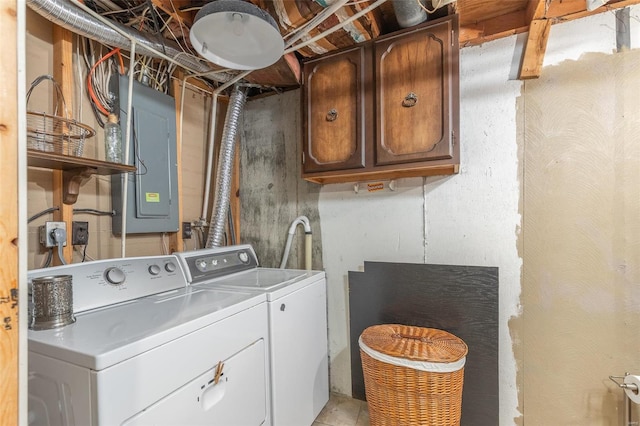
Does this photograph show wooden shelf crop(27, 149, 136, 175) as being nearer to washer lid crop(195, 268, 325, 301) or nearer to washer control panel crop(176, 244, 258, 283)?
washer control panel crop(176, 244, 258, 283)

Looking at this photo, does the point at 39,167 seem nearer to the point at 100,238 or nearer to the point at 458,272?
the point at 100,238

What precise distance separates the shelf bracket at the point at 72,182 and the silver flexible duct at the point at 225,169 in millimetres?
771

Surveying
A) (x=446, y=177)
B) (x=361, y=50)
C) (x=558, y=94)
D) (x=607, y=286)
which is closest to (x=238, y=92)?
(x=361, y=50)

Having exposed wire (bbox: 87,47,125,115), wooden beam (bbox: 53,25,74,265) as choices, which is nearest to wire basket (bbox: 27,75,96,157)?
wooden beam (bbox: 53,25,74,265)

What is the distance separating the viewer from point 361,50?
1.76 meters

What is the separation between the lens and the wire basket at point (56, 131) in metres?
1.29

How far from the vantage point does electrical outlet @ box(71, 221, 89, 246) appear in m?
1.47

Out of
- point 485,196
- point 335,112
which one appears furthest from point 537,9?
point 335,112

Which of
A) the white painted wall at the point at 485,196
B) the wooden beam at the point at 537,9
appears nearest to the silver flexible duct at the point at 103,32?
the white painted wall at the point at 485,196

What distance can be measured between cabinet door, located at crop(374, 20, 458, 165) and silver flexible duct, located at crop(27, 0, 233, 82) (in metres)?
1.13

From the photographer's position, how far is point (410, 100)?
1.64 meters

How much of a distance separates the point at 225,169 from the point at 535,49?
1.96m

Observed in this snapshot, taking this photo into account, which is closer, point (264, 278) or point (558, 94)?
point (558, 94)

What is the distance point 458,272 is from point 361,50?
1.43 meters
